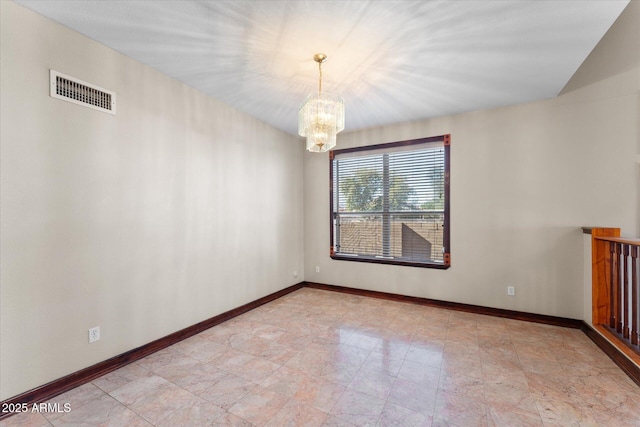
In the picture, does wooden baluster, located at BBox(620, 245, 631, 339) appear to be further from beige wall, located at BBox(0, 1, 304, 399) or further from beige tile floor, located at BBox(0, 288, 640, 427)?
beige wall, located at BBox(0, 1, 304, 399)

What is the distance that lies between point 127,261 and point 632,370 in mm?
4236

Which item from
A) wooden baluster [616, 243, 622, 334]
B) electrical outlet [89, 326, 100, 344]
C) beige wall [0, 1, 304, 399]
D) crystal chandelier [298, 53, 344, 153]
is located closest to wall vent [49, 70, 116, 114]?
beige wall [0, 1, 304, 399]

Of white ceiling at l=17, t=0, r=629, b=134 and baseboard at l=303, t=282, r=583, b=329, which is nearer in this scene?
white ceiling at l=17, t=0, r=629, b=134

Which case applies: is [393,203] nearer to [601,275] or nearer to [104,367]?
[601,275]

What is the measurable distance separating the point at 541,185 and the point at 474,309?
1773 millimetres

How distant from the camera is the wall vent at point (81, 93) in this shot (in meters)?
2.02

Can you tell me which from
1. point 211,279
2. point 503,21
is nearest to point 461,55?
point 503,21

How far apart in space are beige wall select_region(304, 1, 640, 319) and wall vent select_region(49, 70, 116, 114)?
3.55 metres

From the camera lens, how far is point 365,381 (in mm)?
2107

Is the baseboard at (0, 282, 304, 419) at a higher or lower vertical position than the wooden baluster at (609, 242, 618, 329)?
lower

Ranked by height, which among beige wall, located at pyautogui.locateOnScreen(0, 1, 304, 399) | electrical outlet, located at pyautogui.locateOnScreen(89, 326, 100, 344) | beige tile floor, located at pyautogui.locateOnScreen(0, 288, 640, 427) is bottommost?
beige tile floor, located at pyautogui.locateOnScreen(0, 288, 640, 427)

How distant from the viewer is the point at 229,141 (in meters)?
3.49

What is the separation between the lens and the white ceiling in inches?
72.3

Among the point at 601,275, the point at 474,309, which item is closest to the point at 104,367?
the point at 474,309
